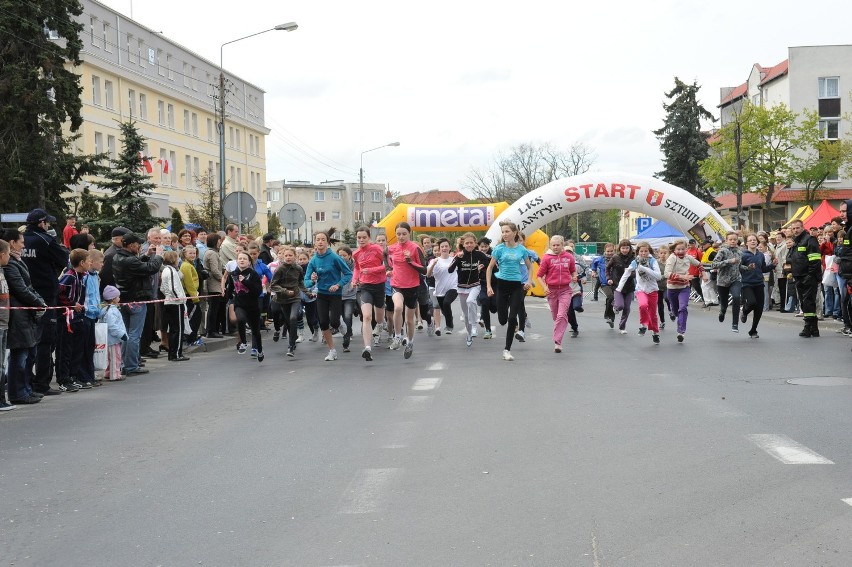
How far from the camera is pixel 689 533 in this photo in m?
5.04

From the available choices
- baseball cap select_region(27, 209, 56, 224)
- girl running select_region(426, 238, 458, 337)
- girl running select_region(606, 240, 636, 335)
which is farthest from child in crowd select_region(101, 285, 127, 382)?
girl running select_region(606, 240, 636, 335)

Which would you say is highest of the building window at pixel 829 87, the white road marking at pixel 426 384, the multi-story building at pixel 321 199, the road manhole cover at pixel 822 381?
the building window at pixel 829 87

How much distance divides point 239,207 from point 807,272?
39.6 feet

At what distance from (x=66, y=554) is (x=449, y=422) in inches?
161

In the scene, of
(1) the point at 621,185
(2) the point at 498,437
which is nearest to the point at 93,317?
(2) the point at 498,437

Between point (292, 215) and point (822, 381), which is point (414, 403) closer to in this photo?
point (822, 381)

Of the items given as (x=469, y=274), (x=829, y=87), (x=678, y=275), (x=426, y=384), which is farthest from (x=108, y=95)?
(x=426, y=384)

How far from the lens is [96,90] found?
55.4 metres

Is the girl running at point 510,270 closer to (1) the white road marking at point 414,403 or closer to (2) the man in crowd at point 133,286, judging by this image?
(1) the white road marking at point 414,403

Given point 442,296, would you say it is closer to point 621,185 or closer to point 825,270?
point 825,270

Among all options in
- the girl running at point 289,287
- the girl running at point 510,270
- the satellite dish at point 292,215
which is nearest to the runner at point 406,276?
the girl running at point 510,270

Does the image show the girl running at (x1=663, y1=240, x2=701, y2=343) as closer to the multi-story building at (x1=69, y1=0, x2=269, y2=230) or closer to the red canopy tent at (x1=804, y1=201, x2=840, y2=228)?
the red canopy tent at (x1=804, y1=201, x2=840, y2=228)

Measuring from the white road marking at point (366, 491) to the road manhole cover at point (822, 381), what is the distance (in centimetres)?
586

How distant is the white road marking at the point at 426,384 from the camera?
35.7 feet
